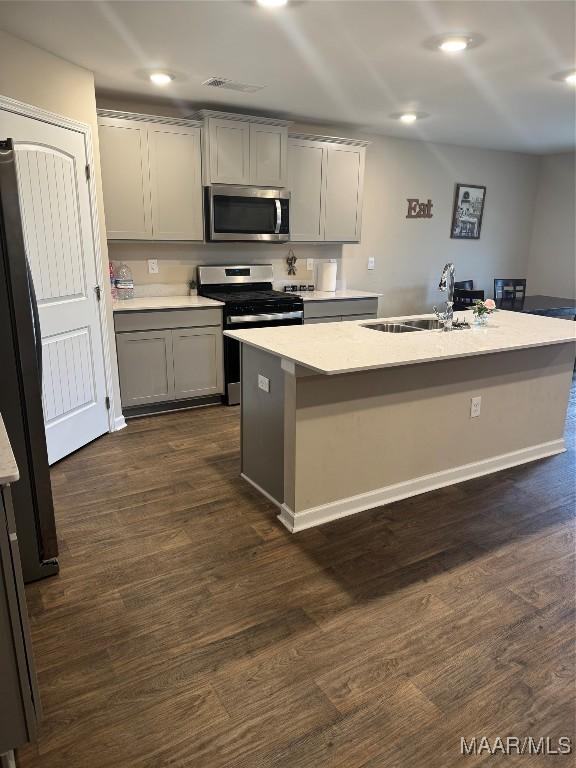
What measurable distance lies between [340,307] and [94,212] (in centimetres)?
238

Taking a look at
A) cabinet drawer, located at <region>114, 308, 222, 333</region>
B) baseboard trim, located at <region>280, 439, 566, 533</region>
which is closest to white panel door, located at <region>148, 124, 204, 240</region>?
cabinet drawer, located at <region>114, 308, 222, 333</region>

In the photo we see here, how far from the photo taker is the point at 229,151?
14.2 ft

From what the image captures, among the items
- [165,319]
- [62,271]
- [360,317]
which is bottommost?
[360,317]

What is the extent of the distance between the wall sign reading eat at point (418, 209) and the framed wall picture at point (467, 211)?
1.41 ft

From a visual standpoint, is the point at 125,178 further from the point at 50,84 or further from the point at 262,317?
the point at 262,317

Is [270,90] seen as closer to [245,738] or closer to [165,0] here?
[165,0]

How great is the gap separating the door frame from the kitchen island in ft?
4.36

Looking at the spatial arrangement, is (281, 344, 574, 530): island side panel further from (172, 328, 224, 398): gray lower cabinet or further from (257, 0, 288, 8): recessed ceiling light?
(172, 328, 224, 398): gray lower cabinet

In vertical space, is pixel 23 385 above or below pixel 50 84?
below

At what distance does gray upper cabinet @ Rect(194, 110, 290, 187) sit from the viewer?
4242mm

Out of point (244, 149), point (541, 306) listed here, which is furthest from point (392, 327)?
point (541, 306)

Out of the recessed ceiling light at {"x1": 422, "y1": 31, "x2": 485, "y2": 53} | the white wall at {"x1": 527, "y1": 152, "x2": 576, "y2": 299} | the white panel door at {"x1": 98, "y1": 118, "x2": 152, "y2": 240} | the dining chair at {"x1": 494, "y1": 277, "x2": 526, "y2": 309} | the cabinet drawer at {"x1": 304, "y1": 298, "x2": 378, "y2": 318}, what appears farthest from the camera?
the white wall at {"x1": 527, "y1": 152, "x2": 576, "y2": 299}

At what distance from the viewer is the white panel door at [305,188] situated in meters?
4.74

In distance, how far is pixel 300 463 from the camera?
2.57m
